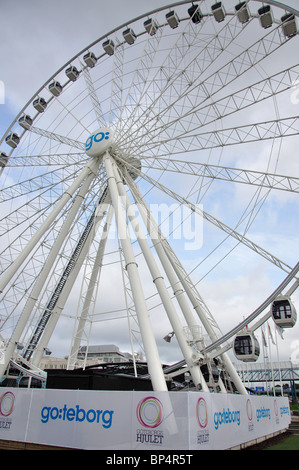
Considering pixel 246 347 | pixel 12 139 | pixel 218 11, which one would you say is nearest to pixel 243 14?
pixel 218 11

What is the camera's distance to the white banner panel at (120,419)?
378 inches

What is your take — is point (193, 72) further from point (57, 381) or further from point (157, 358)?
point (57, 381)

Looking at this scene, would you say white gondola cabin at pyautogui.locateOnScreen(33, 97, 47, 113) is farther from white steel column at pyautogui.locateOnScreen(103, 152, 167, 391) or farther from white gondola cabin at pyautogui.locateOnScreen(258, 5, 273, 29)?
white gondola cabin at pyautogui.locateOnScreen(258, 5, 273, 29)

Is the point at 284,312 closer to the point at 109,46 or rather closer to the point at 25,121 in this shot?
the point at 109,46

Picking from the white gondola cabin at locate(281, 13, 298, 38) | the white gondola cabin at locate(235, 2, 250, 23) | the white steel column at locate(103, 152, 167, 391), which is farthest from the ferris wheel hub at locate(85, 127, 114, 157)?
the white gondola cabin at locate(281, 13, 298, 38)

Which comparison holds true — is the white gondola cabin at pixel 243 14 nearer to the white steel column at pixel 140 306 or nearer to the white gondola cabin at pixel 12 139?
the white steel column at pixel 140 306

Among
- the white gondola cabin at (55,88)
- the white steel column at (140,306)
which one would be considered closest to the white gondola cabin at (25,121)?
the white gondola cabin at (55,88)

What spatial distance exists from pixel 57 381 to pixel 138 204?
10.0 m

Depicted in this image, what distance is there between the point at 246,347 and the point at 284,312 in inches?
82.9

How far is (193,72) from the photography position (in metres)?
20.3

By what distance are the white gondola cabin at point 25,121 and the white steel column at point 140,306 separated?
10910 millimetres

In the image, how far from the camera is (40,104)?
25.9 meters

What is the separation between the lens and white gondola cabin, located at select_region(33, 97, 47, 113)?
84.9 feet

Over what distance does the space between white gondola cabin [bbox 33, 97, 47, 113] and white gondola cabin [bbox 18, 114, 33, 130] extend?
101 centimetres
